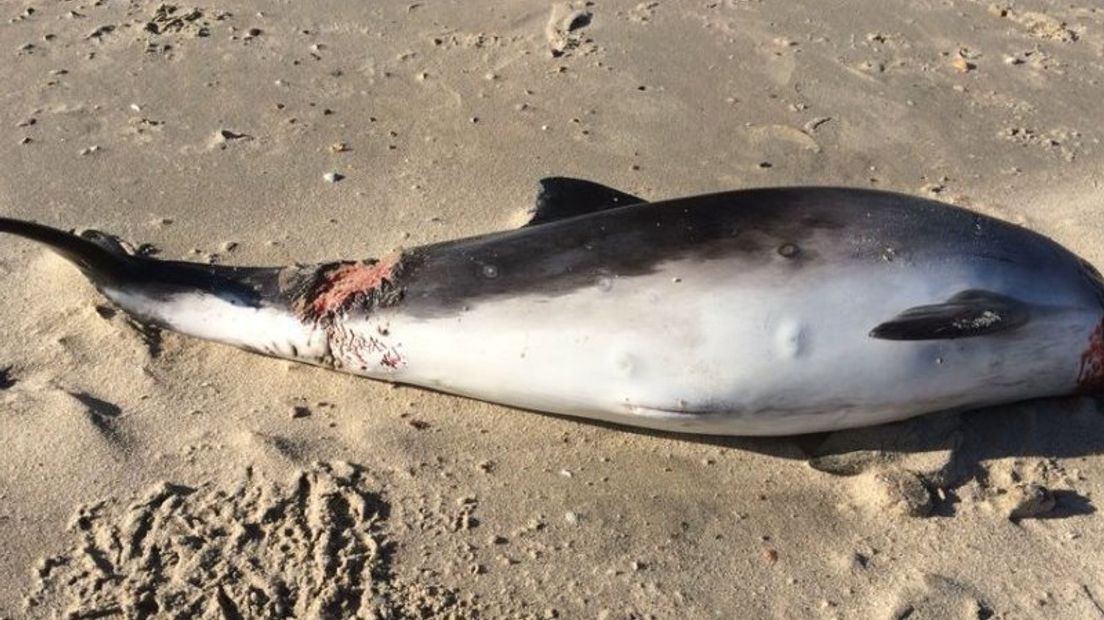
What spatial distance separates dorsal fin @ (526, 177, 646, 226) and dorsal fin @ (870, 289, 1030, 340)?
1.19 m

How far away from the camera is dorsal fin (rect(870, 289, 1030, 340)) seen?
11.4 feet

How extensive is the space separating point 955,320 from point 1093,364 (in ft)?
2.30

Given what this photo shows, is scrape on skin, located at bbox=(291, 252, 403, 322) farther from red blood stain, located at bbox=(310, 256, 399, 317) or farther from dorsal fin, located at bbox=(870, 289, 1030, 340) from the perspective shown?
dorsal fin, located at bbox=(870, 289, 1030, 340)

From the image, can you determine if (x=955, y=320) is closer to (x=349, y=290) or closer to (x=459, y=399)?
(x=459, y=399)

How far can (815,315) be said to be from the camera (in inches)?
140

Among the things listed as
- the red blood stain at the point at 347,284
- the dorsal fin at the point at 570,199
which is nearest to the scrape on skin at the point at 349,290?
the red blood stain at the point at 347,284

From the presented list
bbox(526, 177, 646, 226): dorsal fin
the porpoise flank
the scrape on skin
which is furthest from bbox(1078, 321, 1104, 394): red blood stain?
the scrape on skin

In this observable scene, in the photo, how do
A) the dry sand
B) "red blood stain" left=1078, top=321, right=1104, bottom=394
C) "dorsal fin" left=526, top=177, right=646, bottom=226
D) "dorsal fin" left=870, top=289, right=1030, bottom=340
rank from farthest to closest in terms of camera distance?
"dorsal fin" left=526, top=177, right=646, bottom=226
"red blood stain" left=1078, top=321, right=1104, bottom=394
"dorsal fin" left=870, top=289, right=1030, bottom=340
the dry sand

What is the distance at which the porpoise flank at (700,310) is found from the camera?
11.7 ft

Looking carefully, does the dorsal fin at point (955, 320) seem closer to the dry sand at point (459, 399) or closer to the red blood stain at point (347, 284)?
the dry sand at point (459, 399)

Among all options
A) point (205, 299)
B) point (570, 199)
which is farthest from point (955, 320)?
Result: point (205, 299)

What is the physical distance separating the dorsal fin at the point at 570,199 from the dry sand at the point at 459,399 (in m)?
0.60

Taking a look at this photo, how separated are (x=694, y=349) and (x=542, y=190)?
1.05m

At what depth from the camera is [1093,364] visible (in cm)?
383
